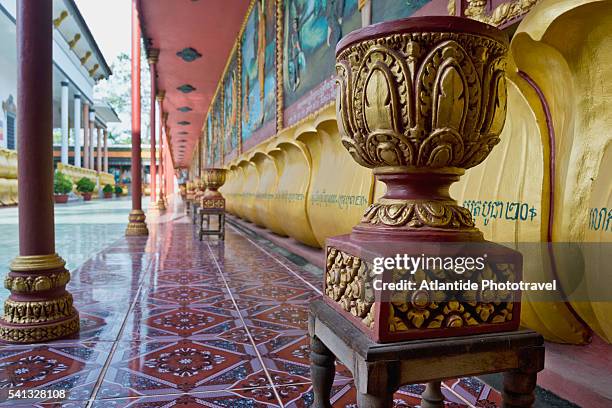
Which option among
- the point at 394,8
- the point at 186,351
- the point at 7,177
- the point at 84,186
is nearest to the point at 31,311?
the point at 186,351

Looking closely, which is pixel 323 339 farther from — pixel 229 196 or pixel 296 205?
pixel 229 196

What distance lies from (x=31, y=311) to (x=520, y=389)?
5.65 feet

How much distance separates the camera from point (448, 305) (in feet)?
2.38

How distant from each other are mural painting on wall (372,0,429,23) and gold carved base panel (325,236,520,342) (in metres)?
2.09

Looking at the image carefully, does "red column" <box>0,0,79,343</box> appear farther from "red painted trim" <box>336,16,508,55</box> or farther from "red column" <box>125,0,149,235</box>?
"red column" <box>125,0,149,235</box>

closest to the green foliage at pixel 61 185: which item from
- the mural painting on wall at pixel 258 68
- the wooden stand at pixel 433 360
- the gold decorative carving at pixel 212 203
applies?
the mural painting on wall at pixel 258 68

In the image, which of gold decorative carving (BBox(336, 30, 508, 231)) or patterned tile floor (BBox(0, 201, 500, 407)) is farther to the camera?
patterned tile floor (BBox(0, 201, 500, 407))

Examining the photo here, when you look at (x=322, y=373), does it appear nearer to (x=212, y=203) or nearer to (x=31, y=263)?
(x=31, y=263)

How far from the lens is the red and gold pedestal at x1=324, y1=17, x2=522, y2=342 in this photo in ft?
2.32

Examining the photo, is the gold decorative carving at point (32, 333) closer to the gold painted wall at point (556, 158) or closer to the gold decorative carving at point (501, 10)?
the gold painted wall at point (556, 158)

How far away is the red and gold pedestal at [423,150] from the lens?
2.32 feet

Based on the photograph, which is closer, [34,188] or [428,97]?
[428,97]

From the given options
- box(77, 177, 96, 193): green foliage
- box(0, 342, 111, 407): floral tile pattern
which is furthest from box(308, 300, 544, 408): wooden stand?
box(77, 177, 96, 193): green foliage

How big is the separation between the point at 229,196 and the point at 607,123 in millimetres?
7172
